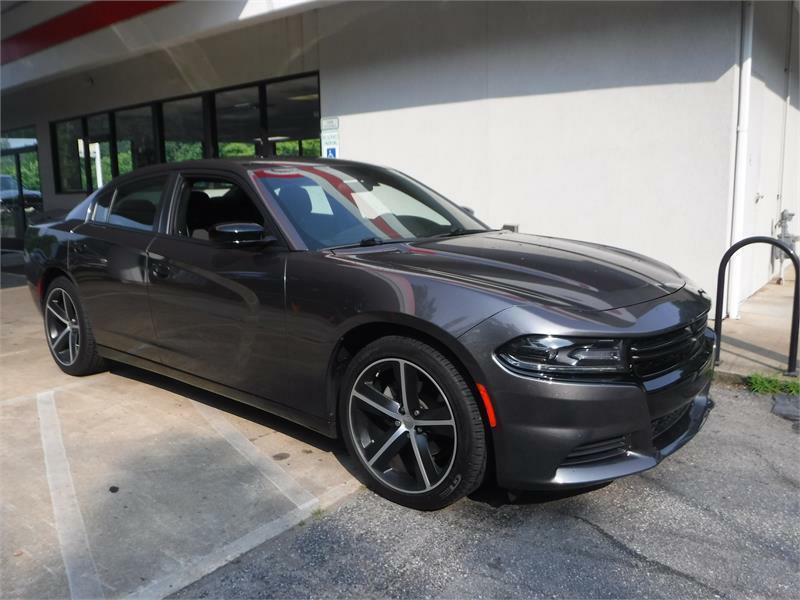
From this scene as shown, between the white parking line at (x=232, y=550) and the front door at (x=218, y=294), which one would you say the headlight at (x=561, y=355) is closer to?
the white parking line at (x=232, y=550)

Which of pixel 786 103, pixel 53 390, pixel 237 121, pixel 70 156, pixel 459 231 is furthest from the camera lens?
pixel 70 156

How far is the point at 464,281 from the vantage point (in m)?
2.93

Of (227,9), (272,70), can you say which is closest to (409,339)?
(227,9)

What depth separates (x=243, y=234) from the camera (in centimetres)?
348

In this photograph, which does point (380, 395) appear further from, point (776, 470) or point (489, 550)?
point (776, 470)

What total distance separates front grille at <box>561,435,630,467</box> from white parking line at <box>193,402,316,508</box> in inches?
48.4

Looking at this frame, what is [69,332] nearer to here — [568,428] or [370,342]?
[370,342]

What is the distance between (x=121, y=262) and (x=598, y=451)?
10.5 feet

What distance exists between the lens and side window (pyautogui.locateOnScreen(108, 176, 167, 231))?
4359 millimetres

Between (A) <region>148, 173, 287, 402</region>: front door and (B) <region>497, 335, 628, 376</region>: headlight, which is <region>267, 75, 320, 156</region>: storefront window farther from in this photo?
(B) <region>497, 335, 628, 376</region>: headlight

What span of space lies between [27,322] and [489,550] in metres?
6.26

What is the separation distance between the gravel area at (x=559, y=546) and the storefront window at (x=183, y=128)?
1032 centimetres

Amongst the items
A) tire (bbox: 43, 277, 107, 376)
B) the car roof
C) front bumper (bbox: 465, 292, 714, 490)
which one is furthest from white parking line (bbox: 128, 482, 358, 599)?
tire (bbox: 43, 277, 107, 376)

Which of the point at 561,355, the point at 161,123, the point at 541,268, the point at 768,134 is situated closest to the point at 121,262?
the point at 541,268
